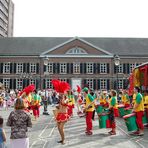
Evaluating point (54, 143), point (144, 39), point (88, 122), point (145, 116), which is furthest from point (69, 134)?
point (144, 39)

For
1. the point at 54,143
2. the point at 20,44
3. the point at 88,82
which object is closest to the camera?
the point at 54,143

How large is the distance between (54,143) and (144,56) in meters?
47.7

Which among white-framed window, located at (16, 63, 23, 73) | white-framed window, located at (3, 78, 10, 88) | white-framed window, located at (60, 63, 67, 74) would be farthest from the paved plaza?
white-framed window, located at (3, 78, 10, 88)

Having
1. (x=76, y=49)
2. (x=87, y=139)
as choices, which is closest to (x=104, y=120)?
(x=87, y=139)

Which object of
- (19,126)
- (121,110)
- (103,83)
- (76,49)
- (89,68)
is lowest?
(121,110)

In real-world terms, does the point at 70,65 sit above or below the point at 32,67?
above

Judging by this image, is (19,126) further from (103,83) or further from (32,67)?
(103,83)

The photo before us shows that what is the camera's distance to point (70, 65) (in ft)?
178

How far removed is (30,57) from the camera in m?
54.6
